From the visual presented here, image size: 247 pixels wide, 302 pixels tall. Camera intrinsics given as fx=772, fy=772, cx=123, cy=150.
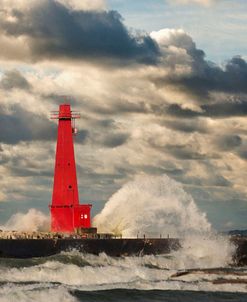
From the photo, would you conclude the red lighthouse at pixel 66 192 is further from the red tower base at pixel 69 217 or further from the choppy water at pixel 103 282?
the choppy water at pixel 103 282

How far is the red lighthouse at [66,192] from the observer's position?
2795 inches

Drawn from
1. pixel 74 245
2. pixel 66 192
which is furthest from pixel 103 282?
pixel 66 192

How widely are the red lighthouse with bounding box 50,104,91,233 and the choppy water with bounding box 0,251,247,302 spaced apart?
353 inches

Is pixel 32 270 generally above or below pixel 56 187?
below

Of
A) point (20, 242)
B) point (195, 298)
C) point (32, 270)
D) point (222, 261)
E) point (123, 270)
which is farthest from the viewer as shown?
point (222, 261)

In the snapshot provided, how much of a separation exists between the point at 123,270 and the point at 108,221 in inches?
1036

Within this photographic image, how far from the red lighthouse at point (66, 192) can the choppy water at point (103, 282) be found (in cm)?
896

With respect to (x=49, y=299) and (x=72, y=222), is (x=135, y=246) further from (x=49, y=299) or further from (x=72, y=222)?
(x=49, y=299)

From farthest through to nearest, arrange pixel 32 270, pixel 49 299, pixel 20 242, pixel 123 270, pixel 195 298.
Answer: pixel 20 242 < pixel 123 270 < pixel 32 270 < pixel 195 298 < pixel 49 299

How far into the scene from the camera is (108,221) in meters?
80.0

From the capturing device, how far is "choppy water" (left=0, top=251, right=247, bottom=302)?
39.0 metres

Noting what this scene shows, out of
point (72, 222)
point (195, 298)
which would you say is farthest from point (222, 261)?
point (195, 298)

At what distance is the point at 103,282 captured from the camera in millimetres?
49938

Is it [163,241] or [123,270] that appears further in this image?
[163,241]
